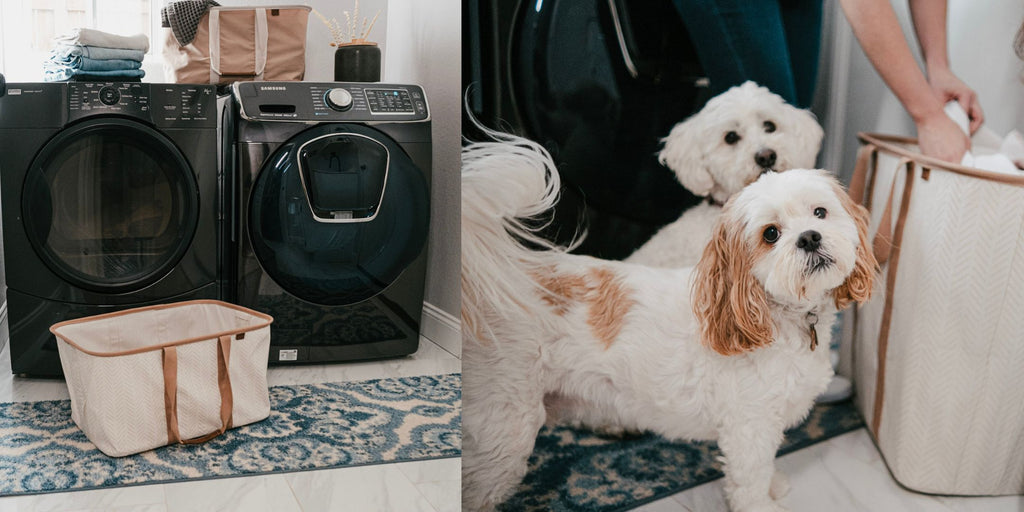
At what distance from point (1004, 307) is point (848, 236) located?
0.24 m

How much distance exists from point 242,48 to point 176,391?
1.27 metres

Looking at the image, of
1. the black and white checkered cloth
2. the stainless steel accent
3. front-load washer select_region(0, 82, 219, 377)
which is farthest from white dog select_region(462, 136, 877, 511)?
the black and white checkered cloth

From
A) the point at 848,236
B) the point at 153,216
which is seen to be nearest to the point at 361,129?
the point at 153,216

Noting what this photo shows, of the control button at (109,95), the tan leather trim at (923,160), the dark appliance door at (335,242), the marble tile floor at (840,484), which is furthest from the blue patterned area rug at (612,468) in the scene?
the control button at (109,95)

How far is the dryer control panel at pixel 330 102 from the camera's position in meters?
2.11

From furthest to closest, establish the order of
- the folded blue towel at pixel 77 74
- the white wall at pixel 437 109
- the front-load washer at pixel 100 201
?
1. the white wall at pixel 437 109
2. the folded blue towel at pixel 77 74
3. the front-load washer at pixel 100 201

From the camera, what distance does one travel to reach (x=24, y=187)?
1979 mm

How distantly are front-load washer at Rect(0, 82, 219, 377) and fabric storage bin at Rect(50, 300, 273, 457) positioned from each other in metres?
0.22

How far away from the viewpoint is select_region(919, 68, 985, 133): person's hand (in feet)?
2.88

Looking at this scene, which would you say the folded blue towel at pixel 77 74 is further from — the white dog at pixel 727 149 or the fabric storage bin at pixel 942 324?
the fabric storage bin at pixel 942 324

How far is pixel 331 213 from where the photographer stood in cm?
216

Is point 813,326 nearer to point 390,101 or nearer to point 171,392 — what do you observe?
Result: point 171,392

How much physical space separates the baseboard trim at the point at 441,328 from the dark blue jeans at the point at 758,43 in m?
1.62

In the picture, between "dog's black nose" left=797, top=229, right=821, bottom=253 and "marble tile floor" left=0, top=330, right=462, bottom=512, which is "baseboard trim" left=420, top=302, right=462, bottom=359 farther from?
"dog's black nose" left=797, top=229, right=821, bottom=253
